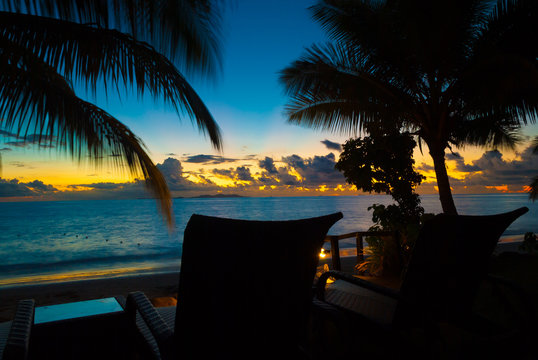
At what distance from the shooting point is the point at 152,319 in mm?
1087

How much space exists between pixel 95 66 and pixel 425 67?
4778 mm

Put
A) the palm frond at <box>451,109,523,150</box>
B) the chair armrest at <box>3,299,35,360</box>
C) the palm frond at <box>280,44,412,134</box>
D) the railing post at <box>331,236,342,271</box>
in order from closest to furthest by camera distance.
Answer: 1. the chair armrest at <box>3,299,35,360</box>
2. the railing post at <box>331,236,342,271</box>
3. the palm frond at <box>280,44,412,134</box>
4. the palm frond at <box>451,109,523,150</box>

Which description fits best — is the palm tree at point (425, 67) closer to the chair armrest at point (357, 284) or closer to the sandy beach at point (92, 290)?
the chair armrest at point (357, 284)

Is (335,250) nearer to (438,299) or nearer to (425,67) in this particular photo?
(438,299)

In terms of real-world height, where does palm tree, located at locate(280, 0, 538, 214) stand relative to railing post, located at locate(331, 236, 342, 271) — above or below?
above

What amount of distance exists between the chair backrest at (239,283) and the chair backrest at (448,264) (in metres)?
0.66

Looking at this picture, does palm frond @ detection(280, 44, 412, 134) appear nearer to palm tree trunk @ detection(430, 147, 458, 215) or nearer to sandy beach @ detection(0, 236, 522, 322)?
palm tree trunk @ detection(430, 147, 458, 215)

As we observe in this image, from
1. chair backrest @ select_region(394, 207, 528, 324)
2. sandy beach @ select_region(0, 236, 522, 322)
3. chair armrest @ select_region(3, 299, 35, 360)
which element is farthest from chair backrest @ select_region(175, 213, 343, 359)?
sandy beach @ select_region(0, 236, 522, 322)

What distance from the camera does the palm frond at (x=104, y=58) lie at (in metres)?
2.82

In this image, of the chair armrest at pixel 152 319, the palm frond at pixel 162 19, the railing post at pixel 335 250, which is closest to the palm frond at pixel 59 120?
Answer: the palm frond at pixel 162 19

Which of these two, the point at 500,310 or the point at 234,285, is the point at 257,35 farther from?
the point at 234,285

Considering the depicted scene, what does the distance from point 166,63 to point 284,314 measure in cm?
283

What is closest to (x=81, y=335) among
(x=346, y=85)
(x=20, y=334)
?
(x=20, y=334)

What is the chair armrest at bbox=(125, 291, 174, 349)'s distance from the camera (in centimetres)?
97
